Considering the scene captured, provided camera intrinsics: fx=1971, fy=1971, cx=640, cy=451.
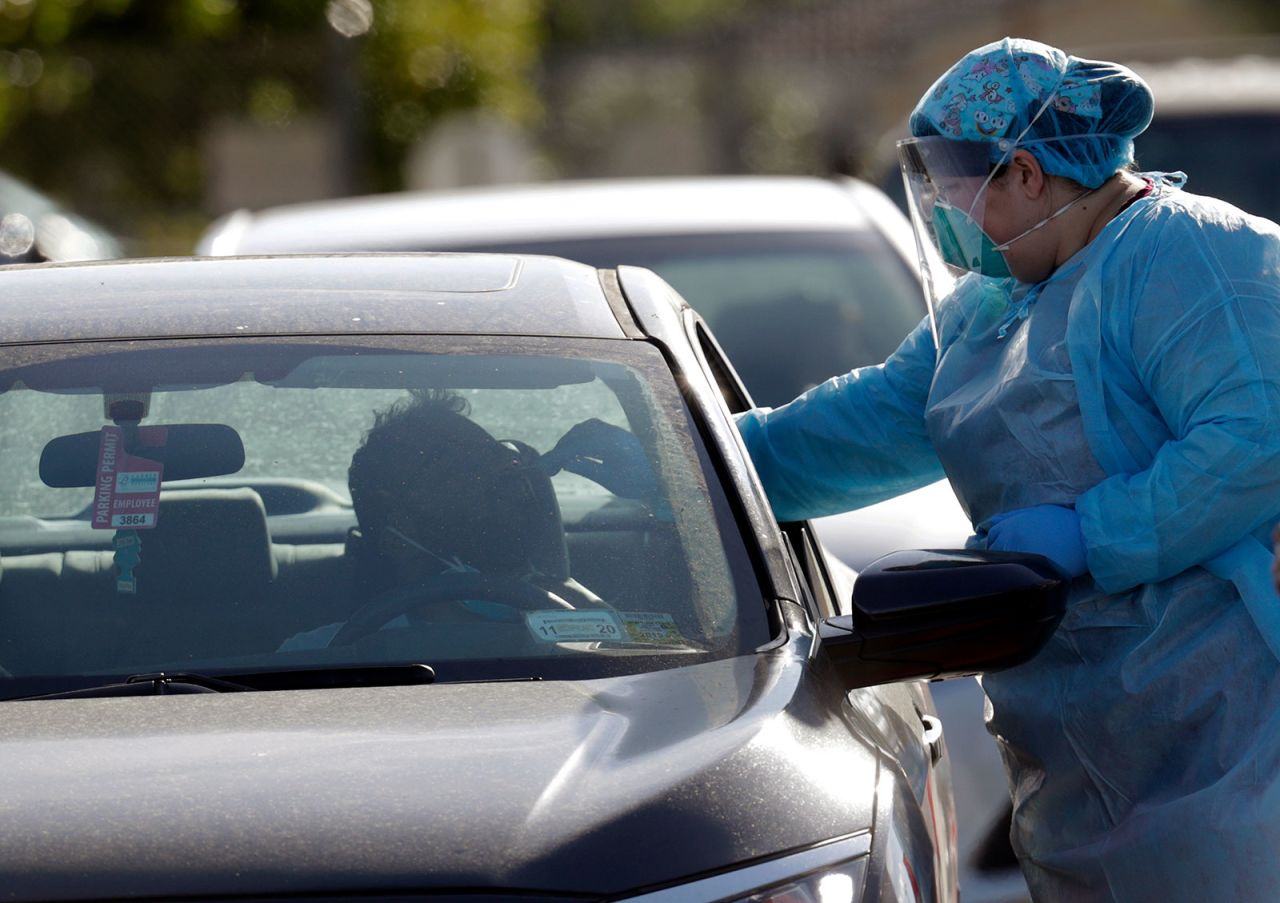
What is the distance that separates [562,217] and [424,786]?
3456 mm

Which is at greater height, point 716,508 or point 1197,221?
point 1197,221

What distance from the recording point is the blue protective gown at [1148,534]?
2.61 m

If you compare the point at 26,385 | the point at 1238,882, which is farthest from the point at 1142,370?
the point at 26,385

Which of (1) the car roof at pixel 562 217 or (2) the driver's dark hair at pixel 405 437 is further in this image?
(1) the car roof at pixel 562 217

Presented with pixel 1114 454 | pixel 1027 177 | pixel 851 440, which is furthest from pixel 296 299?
pixel 1114 454

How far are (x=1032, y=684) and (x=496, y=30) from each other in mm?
14099

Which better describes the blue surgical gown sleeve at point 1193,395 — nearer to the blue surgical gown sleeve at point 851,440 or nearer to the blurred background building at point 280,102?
the blue surgical gown sleeve at point 851,440

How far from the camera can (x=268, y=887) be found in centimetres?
191

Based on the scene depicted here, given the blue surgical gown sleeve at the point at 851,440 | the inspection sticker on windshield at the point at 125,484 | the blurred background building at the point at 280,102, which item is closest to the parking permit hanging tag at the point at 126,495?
the inspection sticker on windshield at the point at 125,484

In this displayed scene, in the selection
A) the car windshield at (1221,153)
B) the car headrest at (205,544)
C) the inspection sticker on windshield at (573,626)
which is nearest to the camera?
the inspection sticker on windshield at (573,626)

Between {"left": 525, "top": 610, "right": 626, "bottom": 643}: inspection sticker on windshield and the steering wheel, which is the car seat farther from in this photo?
{"left": 525, "top": 610, "right": 626, "bottom": 643}: inspection sticker on windshield

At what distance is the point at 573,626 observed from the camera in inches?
101

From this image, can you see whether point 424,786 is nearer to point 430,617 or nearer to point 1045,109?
point 430,617

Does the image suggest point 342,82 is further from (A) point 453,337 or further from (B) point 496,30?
(A) point 453,337
